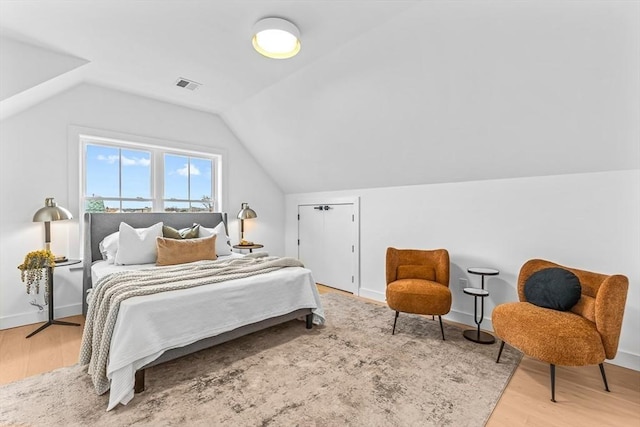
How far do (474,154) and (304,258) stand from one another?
3.23 metres

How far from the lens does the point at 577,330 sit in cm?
197

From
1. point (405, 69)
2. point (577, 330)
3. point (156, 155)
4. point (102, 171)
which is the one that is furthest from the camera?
point (156, 155)

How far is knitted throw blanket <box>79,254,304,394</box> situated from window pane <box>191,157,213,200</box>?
1972 mm

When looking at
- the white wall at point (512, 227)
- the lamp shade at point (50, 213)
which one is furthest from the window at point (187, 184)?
the white wall at point (512, 227)

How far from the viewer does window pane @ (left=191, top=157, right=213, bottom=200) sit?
4.62 m

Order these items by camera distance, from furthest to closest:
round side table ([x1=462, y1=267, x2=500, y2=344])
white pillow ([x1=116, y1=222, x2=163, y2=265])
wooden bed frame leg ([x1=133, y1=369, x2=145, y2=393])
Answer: white pillow ([x1=116, y1=222, x2=163, y2=265])
round side table ([x1=462, y1=267, x2=500, y2=344])
wooden bed frame leg ([x1=133, y1=369, x2=145, y2=393])

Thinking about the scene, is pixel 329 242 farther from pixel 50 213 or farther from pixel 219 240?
pixel 50 213

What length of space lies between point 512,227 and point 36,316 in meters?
5.09

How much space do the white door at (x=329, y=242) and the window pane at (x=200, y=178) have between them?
159cm

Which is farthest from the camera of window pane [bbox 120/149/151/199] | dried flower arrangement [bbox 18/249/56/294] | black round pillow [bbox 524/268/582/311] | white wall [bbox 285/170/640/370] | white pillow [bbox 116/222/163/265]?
window pane [bbox 120/149/151/199]

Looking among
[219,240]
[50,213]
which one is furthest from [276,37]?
[50,213]

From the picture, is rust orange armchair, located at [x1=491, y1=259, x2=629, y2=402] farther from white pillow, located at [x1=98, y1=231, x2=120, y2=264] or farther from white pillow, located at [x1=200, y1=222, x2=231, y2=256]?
white pillow, located at [x1=98, y1=231, x2=120, y2=264]

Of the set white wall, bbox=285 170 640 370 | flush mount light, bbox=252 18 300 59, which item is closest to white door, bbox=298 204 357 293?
white wall, bbox=285 170 640 370

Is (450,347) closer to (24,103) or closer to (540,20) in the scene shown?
(540,20)
